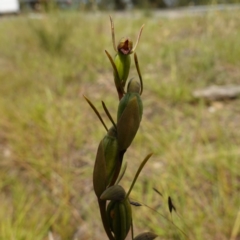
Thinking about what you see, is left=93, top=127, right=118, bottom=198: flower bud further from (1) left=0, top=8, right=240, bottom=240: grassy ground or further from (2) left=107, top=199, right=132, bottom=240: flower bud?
(1) left=0, top=8, right=240, bottom=240: grassy ground

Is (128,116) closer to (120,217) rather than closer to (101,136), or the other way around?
(120,217)

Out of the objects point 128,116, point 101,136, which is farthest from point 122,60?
point 101,136

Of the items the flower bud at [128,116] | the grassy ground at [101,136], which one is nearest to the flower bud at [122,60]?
the flower bud at [128,116]

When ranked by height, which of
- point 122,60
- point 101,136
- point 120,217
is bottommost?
point 101,136

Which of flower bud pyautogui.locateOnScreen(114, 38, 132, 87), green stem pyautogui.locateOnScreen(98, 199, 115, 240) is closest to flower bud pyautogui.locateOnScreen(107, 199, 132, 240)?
green stem pyautogui.locateOnScreen(98, 199, 115, 240)

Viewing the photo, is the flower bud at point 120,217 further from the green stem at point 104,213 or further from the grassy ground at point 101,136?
the grassy ground at point 101,136
